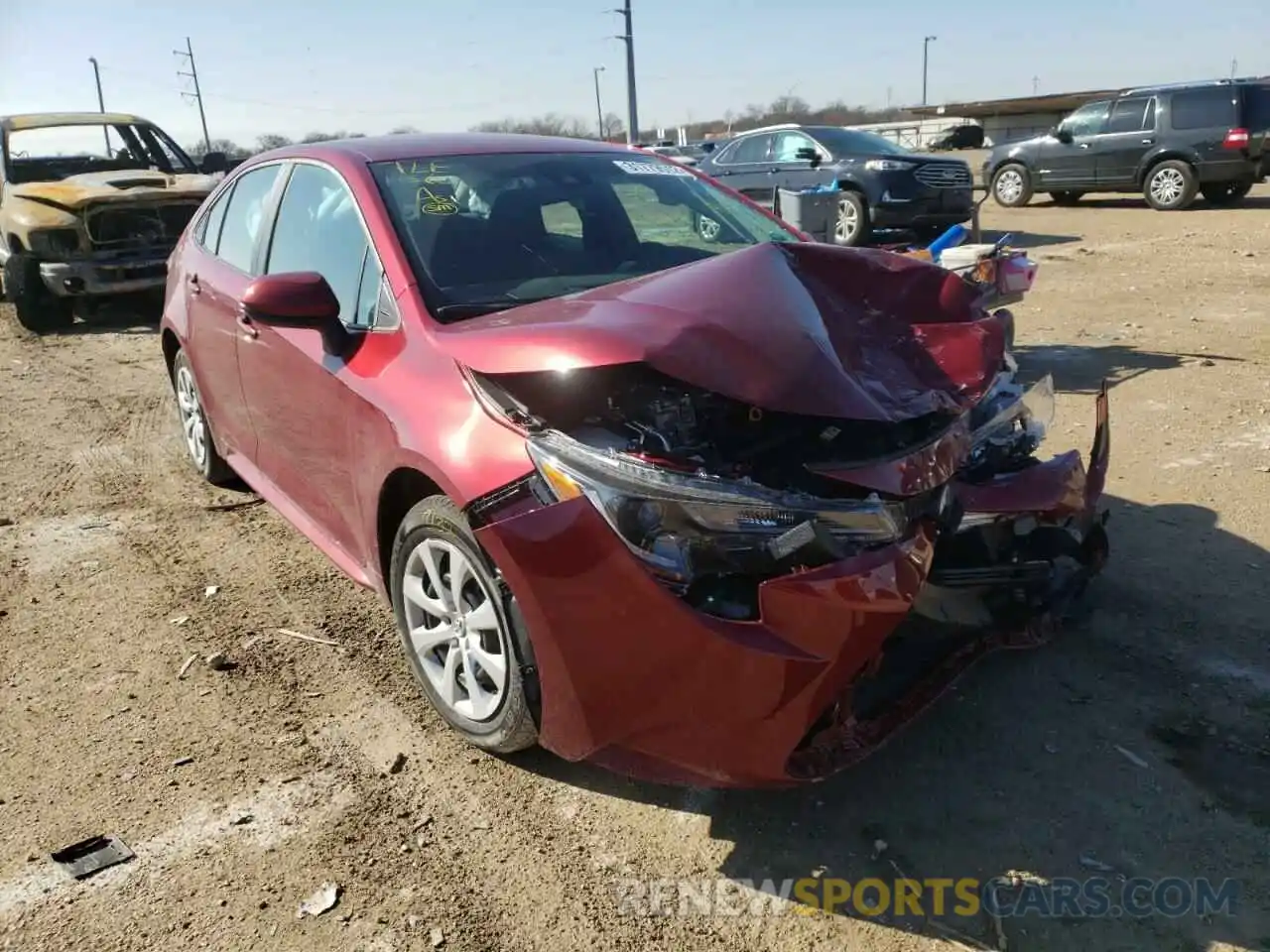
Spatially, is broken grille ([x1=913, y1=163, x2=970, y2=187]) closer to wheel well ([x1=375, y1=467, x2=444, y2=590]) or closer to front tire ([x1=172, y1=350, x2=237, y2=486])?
front tire ([x1=172, y1=350, x2=237, y2=486])

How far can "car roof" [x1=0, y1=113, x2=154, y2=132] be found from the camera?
10.7m

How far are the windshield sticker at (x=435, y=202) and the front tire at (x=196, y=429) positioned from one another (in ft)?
6.78

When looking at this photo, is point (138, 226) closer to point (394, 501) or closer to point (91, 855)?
point (394, 501)

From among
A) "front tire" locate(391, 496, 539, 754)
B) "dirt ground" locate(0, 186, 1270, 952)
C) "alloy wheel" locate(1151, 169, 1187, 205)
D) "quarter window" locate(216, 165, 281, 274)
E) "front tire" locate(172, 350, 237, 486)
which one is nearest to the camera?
"dirt ground" locate(0, 186, 1270, 952)

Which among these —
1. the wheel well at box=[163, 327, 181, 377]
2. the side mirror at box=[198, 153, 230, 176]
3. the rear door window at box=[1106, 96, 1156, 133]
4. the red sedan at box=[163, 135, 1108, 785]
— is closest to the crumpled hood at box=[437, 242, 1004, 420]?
the red sedan at box=[163, 135, 1108, 785]

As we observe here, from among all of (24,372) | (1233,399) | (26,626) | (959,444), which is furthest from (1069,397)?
(24,372)

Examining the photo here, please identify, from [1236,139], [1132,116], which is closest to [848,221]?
[1132,116]

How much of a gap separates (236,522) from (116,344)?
18.7 ft

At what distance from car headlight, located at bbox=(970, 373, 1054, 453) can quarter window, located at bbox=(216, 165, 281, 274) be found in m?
2.93

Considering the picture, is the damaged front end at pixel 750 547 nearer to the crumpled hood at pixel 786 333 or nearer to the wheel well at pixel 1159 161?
the crumpled hood at pixel 786 333

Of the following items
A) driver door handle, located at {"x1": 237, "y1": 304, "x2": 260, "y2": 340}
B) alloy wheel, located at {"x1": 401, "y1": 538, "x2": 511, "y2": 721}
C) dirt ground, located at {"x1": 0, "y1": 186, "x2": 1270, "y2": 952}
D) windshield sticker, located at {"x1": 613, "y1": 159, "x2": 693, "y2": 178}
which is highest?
windshield sticker, located at {"x1": 613, "y1": 159, "x2": 693, "y2": 178}

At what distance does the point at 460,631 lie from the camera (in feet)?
9.38

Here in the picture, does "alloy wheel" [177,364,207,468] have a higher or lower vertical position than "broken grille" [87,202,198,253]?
lower

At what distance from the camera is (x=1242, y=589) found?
3.70m
